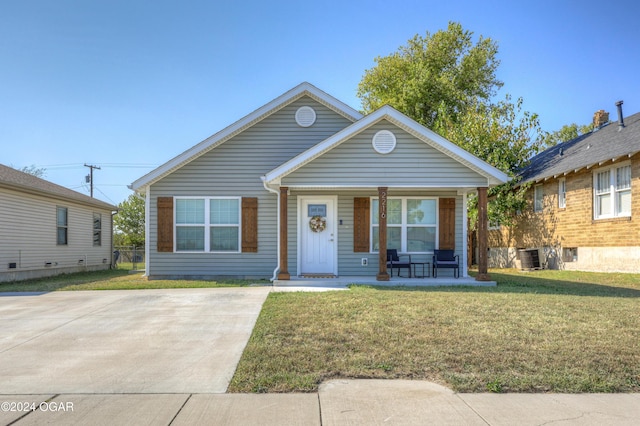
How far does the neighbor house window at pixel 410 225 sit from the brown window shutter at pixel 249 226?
10.6 ft

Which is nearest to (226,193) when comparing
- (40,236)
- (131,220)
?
(40,236)

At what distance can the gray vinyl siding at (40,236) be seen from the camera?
45.2ft

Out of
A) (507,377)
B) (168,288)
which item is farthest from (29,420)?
(168,288)

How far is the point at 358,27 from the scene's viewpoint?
598 inches

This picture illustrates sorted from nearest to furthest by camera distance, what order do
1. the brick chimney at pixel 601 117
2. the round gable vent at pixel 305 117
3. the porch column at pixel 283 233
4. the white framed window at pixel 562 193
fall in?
the porch column at pixel 283 233 → the round gable vent at pixel 305 117 → the white framed window at pixel 562 193 → the brick chimney at pixel 601 117

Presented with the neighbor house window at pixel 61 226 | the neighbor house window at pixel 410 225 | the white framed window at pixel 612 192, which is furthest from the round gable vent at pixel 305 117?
the neighbor house window at pixel 61 226

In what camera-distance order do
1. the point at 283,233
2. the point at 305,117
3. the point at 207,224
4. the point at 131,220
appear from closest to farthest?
the point at 283,233 → the point at 207,224 → the point at 305,117 → the point at 131,220

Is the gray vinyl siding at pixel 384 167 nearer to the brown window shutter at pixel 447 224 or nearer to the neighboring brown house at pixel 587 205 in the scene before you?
the brown window shutter at pixel 447 224

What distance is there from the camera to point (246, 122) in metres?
12.6

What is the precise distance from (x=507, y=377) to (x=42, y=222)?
16.1 meters

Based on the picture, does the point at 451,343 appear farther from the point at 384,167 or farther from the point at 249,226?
the point at 249,226

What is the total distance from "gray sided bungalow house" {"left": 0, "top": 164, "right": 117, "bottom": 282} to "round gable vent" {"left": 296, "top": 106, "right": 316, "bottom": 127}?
8.80 m

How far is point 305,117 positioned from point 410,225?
4275mm

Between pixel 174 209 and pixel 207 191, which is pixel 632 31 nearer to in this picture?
pixel 207 191
